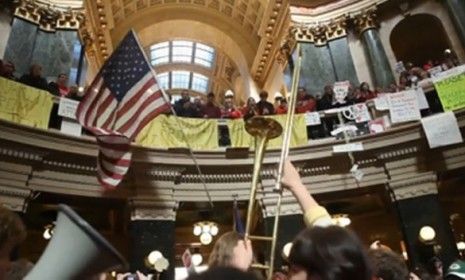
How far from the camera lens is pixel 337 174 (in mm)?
12227

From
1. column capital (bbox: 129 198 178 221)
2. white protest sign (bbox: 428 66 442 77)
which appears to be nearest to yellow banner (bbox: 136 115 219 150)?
column capital (bbox: 129 198 178 221)

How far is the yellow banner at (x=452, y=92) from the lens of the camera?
442 inches

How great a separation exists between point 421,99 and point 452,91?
2.40ft

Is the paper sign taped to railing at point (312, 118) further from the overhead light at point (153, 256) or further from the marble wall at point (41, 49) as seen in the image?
the marble wall at point (41, 49)

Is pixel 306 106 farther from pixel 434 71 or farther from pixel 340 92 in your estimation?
pixel 434 71

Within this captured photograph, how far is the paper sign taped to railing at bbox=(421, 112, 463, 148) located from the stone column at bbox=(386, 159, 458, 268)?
0.87m

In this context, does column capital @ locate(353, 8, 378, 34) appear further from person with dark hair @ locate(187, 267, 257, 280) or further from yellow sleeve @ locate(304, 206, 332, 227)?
person with dark hair @ locate(187, 267, 257, 280)

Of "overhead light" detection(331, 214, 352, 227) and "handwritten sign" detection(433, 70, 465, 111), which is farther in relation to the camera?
"overhead light" detection(331, 214, 352, 227)

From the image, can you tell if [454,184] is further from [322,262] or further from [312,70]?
[322,262]

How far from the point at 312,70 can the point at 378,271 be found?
48.5ft

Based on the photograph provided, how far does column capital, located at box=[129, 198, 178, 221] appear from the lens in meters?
11.3

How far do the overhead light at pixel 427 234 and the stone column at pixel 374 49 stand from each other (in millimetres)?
6031

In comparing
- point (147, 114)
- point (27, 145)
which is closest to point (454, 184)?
point (147, 114)

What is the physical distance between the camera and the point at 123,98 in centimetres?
857
